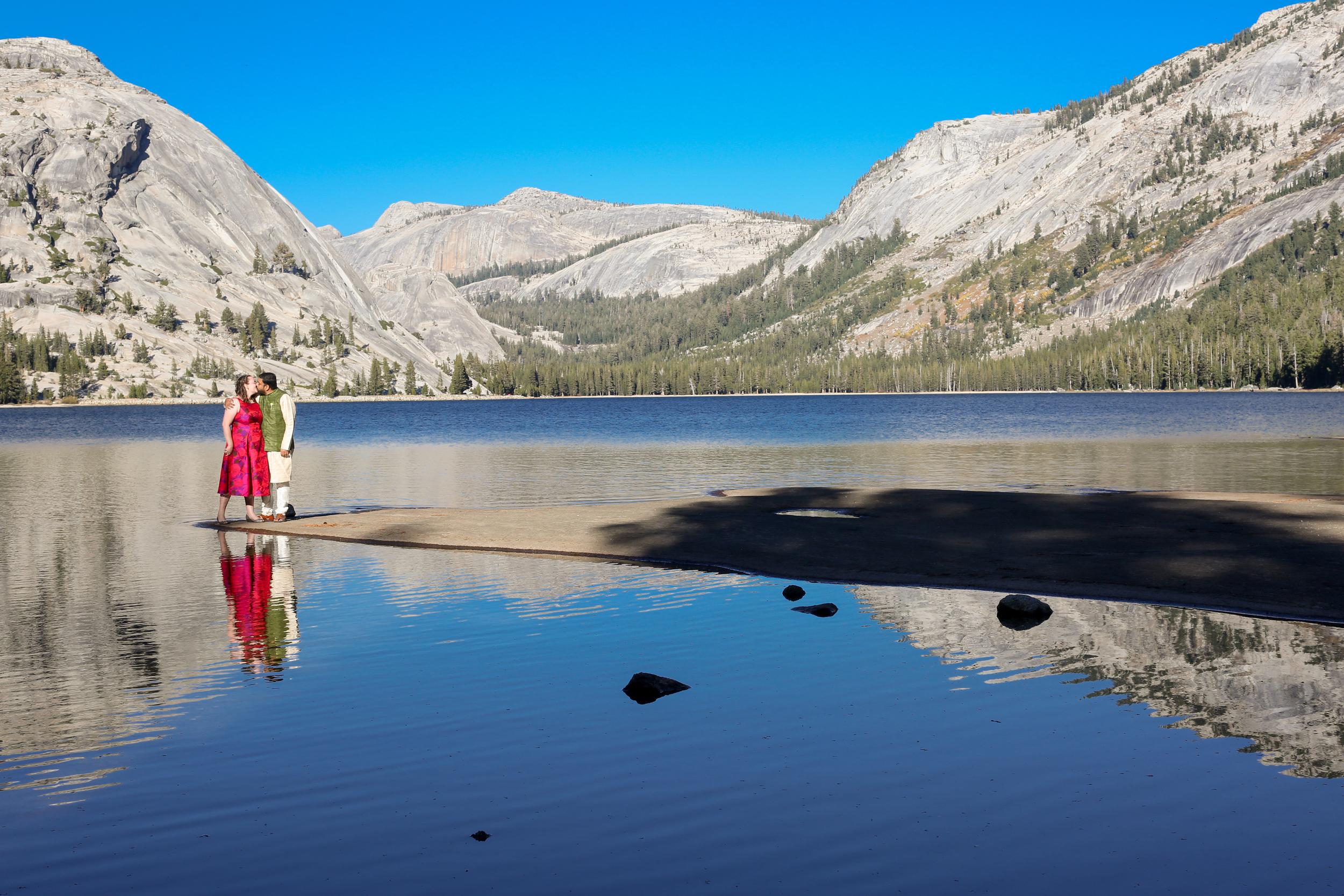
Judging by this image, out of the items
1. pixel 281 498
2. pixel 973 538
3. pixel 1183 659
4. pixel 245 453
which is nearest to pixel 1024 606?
pixel 1183 659

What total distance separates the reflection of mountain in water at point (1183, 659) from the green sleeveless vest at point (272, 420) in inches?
775

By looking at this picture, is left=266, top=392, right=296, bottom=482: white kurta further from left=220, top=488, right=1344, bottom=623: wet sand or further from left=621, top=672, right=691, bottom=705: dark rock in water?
left=621, top=672, right=691, bottom=705: dark rock in water

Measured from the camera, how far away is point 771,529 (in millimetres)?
30281

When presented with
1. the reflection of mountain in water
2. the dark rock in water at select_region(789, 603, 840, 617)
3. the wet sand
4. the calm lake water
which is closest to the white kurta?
the wet sand

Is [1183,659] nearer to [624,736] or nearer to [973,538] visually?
[624,736]

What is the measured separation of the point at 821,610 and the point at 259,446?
834 inches

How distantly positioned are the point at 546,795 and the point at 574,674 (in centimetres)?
478

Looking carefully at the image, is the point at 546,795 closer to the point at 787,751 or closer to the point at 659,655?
the point at 787,751

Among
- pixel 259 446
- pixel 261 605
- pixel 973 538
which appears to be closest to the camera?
pixel 261 605

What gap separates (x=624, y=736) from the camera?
12.4 m

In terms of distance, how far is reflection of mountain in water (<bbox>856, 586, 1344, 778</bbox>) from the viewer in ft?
40.2

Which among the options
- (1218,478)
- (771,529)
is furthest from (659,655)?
(1218,478)

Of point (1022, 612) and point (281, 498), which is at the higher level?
point (281, 498)

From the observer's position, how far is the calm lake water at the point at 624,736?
29.7 ft
